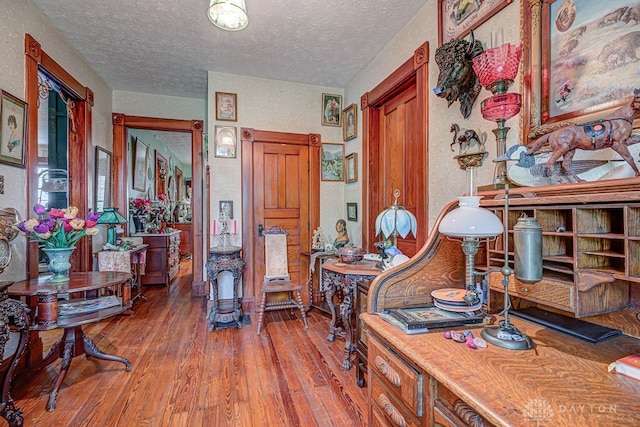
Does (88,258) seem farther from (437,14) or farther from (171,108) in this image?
(437,14)

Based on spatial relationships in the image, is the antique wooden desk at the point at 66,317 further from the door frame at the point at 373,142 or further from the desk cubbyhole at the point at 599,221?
the desk cubbyhole at the point at 599,221

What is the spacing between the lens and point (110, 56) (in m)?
3.35

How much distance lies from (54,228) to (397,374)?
8.44 feet

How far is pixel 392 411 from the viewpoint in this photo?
1140mm

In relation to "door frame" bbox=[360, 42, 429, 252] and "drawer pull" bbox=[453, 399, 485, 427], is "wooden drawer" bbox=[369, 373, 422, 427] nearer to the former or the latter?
"drawer pull" bbox=[453, 399, 485, 427]

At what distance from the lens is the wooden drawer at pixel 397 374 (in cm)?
98

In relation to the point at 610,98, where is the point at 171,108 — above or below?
above

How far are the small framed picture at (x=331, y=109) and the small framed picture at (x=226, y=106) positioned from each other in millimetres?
1189

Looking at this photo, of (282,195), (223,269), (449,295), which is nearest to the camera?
(449,295)

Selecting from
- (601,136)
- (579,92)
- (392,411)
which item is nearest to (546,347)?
(392,411)

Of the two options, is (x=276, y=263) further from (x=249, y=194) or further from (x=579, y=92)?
(x=579, y=92)

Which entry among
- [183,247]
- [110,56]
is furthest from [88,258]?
[183,247]

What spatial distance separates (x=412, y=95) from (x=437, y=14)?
2.11 feet

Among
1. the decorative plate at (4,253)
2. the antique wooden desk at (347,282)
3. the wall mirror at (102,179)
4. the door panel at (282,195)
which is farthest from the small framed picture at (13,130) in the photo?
the antique wooden desk at (347,282)
